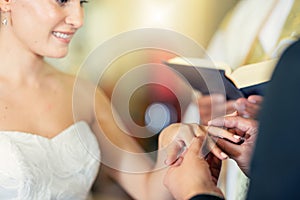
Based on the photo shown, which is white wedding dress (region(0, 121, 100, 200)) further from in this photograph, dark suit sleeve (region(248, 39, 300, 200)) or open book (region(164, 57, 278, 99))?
dark suit sleeve (region(248, 39, 300, 200))

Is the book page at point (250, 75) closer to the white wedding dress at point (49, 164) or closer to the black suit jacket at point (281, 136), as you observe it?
the white wedding dress at point (49, 164)

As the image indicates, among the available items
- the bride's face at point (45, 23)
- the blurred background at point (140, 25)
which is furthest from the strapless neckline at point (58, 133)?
the blurred background at point (140, 25)

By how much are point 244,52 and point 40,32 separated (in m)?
0.48

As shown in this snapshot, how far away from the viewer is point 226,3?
161 cm

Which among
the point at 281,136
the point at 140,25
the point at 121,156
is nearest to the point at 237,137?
the point at 121,156

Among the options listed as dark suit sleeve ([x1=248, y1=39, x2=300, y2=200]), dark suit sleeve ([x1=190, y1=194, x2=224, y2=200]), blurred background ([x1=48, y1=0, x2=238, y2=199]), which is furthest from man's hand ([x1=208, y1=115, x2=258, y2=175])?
blurred background ([x1=48, y1=0, x2=238, y2=199])

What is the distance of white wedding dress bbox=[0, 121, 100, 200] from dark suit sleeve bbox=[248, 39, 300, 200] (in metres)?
0.64

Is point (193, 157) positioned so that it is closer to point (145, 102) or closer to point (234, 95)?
point (234, 95)

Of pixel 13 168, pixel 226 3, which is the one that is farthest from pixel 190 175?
pixel 226 3

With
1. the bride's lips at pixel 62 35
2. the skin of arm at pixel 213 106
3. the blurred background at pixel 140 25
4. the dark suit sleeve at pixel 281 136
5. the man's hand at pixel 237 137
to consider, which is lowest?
the blurred background at pixel 140 25

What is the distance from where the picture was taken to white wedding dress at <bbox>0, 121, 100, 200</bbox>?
36.6 inches

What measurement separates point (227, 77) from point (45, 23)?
14.0 inches

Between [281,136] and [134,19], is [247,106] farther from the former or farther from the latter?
[134,19]

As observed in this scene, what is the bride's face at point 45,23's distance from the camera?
3.21ft
